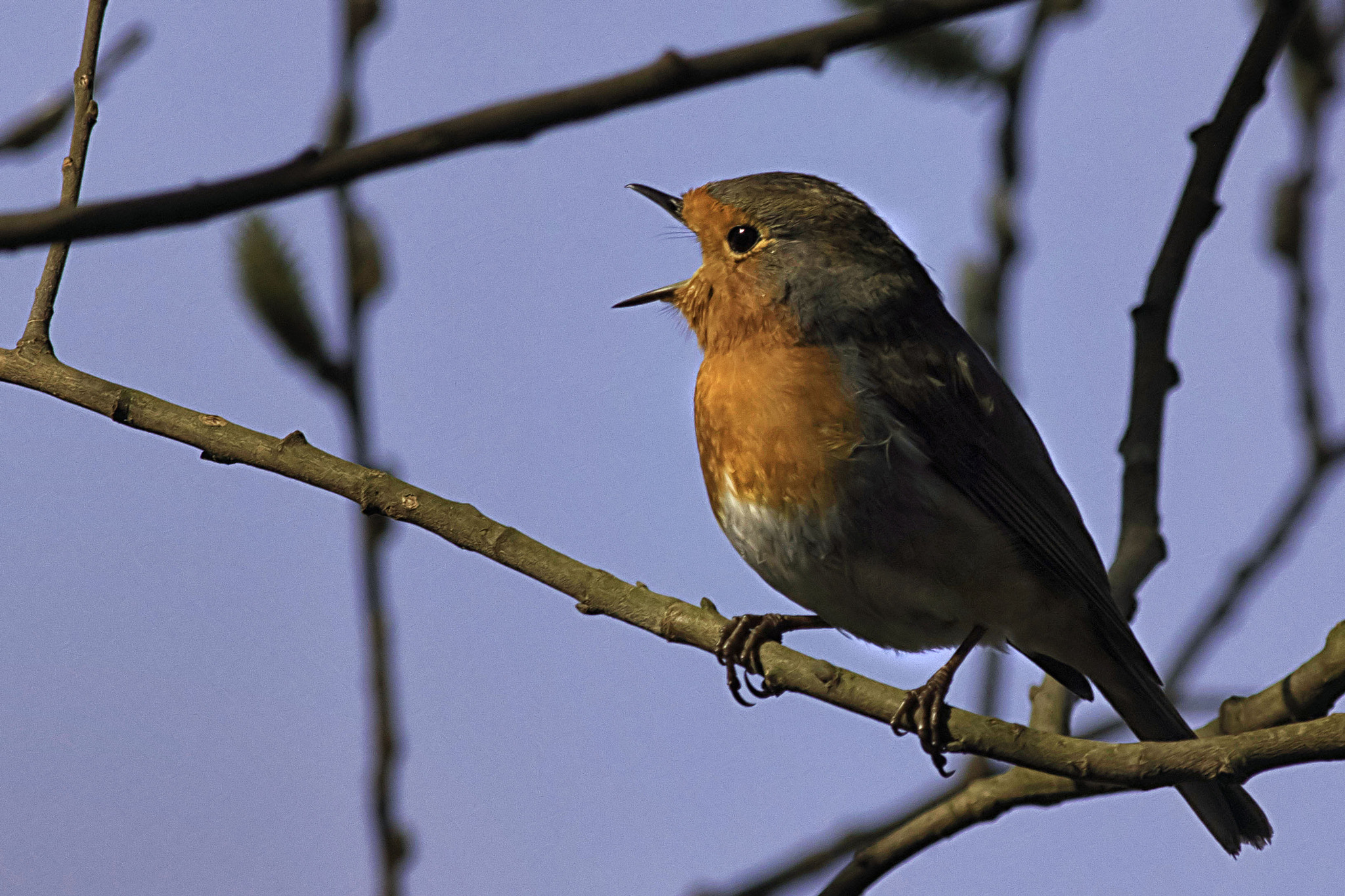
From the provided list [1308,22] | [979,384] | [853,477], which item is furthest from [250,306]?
[1308,22]

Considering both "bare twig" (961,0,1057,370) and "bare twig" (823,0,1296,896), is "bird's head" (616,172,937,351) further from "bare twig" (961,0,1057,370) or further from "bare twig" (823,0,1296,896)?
"bare twig" (823,0,1296,896)

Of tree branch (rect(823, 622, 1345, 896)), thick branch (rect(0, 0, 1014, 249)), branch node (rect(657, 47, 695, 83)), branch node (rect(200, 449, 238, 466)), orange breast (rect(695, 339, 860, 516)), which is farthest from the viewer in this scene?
orange breast (rect(695, 339, 860, 516))

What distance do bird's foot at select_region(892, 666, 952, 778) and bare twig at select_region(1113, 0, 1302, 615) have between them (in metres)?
0.91

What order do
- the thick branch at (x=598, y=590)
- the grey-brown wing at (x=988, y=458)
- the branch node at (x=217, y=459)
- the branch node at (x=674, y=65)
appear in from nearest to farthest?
the branch node at (x=674, y=65), the thick branch at (x=598, y=590), the branch node at (x=217, y=459), the grey-brown wing at (x=988, y=458)

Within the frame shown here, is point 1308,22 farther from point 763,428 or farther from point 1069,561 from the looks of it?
point 763,428

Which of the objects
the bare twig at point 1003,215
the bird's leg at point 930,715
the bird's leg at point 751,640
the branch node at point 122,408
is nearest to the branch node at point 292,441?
the branch node at point 122,408

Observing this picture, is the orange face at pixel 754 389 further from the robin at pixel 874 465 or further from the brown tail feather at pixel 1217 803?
the brown tail feather at pixel 1217 803

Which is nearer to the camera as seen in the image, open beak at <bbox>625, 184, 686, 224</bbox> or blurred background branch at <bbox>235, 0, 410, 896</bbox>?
blurred background branch at <bbox>235, 0, 410, 896</bbox>

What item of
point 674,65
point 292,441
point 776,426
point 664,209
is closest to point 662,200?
point 664,209

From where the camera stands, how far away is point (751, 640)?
3.26m

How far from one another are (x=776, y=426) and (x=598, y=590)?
90 centimetres

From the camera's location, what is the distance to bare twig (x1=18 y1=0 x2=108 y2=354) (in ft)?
7.89

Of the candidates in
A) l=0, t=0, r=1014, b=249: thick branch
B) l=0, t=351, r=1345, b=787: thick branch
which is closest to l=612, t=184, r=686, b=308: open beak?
l=0, t=351, r=1345, b=787: thick branch

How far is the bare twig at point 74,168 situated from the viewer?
94.7 inches
